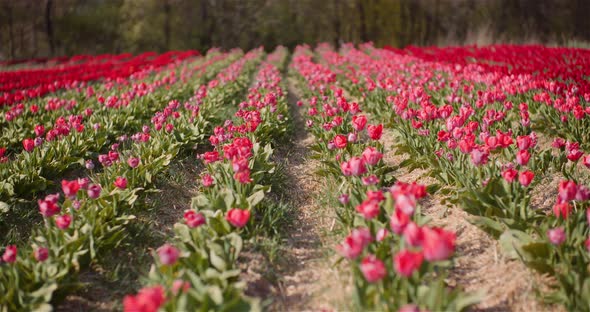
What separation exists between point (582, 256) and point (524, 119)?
7.58 ft

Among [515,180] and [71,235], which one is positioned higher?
[515,180]

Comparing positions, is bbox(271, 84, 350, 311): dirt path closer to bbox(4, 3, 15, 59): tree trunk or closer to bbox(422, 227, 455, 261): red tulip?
bbox(422, 227, 455, 261): red tulip

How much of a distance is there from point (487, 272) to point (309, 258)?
1.09 meters

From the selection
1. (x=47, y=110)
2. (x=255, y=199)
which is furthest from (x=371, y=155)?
(x=47, y=110)

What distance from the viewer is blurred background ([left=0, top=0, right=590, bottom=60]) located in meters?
22.5

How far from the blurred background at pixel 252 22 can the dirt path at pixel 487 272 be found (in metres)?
20.4

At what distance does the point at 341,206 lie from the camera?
3203 mm

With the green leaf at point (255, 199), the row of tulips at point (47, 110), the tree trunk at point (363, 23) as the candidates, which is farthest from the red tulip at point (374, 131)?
the tree trunk at point (363, 23)

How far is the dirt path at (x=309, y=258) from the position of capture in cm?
242

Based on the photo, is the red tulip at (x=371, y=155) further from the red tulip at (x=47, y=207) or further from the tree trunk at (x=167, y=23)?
the tree trunk at (x=167, y=23)

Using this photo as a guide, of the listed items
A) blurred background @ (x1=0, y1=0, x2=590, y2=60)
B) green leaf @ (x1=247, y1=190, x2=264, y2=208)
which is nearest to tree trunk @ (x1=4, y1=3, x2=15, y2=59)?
blurred background @ (x1=0, y1=0, x2=590, y2=60)

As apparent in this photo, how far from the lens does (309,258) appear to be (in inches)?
113

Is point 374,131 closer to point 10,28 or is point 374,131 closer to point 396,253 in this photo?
point 396,253

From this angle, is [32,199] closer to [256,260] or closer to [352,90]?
[256,260]
